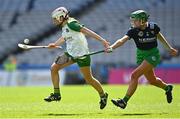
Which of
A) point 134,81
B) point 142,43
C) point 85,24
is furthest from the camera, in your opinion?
point 85,24

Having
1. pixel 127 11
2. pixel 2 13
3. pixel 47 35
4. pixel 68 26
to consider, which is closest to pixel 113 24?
pixel 127 11

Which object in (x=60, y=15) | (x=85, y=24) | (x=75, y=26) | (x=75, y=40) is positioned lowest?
(x=75, y=40)

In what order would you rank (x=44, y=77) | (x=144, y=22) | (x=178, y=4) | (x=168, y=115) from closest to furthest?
(x=168, y=115) < (x=144, y=22) < (x=44, y=77) < (x=178, y=4)

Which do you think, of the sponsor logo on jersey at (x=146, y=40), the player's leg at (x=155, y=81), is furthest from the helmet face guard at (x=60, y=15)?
the player's leg at (x=155, y=81)

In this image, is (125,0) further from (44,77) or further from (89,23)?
(44,77)

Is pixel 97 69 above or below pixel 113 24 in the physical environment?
below

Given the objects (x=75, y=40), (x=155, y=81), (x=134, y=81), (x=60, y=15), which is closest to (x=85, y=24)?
(x=155, y=81)

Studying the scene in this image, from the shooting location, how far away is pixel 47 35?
126 feet

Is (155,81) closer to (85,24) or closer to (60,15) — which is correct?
(60,15)

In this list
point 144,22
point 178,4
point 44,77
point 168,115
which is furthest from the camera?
point 178,4

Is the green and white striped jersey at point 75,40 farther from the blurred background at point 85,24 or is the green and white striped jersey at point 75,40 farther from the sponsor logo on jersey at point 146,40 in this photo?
the blurred background at point 85,24

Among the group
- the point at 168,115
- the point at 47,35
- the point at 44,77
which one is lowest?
the point at 168,115

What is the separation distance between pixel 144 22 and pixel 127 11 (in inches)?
1042

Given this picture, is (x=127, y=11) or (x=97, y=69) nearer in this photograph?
(x=97, y=69)
